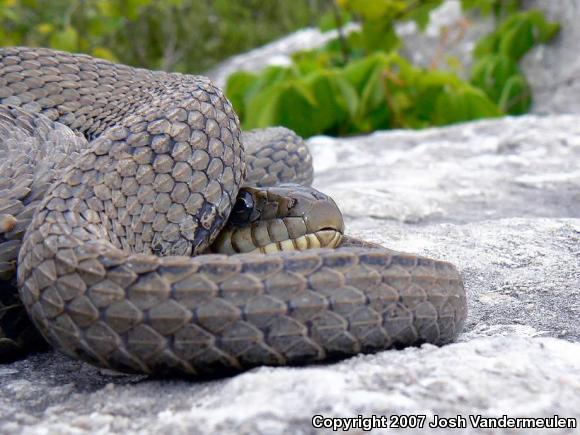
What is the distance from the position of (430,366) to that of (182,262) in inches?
24.4

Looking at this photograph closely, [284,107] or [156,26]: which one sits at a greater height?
[156,26]

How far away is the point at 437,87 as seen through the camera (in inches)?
271

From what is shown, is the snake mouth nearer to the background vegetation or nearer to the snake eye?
the snake eye

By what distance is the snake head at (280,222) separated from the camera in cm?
274

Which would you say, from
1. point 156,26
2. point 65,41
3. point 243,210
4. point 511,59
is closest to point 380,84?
point 511,59

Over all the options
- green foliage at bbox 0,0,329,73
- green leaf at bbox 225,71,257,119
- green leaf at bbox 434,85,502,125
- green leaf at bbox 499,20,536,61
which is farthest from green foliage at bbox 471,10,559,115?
green foliage at bbox 0,0,329,73

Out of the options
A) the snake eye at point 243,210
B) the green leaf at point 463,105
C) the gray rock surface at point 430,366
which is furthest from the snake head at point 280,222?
the green leaf at point 463,105

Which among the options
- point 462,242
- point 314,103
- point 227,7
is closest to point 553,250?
point 462,242

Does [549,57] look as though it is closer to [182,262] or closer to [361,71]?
[361,71]

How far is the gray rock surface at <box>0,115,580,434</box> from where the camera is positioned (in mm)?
1719

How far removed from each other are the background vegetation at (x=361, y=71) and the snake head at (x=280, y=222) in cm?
332

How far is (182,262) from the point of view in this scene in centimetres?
196
